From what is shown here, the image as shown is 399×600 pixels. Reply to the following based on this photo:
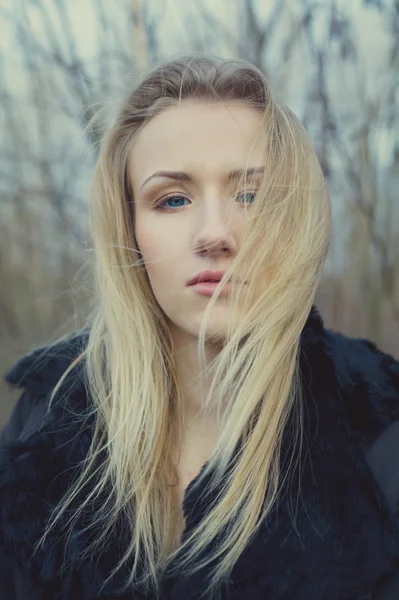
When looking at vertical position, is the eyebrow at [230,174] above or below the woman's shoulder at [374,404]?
above

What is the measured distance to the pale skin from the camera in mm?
862

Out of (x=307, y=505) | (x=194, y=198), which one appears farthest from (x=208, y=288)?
(x=307, y=505)

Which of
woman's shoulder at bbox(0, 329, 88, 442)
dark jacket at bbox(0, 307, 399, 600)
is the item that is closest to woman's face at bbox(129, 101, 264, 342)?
dark jacket at bbox(0, 307, 399, 600)

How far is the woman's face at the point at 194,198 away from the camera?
33.9 inches

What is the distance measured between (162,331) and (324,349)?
0.32 metres

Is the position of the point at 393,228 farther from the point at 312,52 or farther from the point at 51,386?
the point at 51,386

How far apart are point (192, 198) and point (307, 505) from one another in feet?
1.79

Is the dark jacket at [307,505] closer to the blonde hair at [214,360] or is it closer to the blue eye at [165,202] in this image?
the blonde hair at [214,360]

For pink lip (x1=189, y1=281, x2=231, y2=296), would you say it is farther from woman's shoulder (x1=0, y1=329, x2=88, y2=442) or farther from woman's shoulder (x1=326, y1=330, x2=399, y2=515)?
woman's shoulder (x1=0, y1=329, x2=88, y2=442)

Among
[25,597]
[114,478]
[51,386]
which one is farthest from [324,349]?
[25,597]

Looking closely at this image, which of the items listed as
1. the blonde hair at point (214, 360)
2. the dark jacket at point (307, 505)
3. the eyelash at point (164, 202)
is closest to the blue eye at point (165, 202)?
→ the eyelash at point (164, 202)

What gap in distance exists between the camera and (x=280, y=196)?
35.2 inches

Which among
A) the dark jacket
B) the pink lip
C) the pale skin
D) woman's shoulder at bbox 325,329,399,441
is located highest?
the pale skin

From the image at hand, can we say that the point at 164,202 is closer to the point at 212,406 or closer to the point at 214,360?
the point at 214,360
